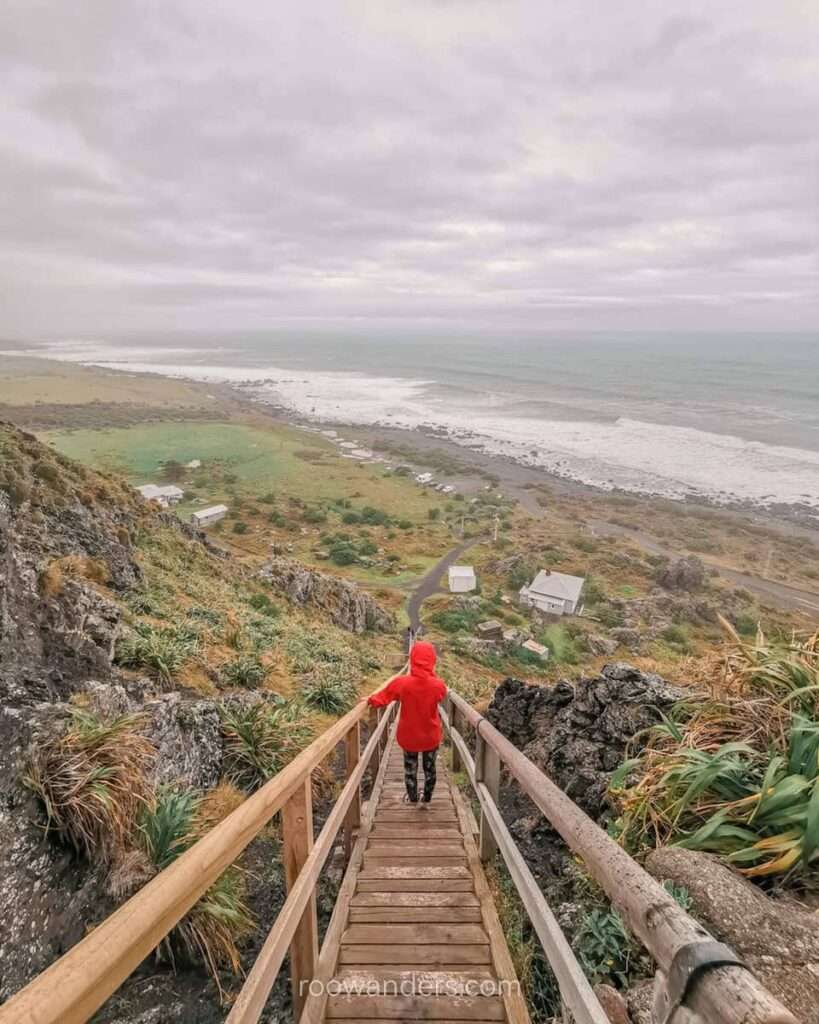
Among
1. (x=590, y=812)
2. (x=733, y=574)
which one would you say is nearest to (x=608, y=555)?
(x=733, y=574)

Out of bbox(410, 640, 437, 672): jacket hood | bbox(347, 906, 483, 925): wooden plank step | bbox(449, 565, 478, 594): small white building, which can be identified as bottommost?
bbox(449, 565, 478, 594): small white building

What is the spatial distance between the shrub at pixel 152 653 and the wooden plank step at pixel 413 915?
4.35 meters

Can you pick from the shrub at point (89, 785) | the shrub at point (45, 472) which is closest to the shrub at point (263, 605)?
the shrub at point (45, 472)

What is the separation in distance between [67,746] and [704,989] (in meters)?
4.11

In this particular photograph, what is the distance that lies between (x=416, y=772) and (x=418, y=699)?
0.79 meters

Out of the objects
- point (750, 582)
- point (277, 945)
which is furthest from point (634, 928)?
point (750, 582)

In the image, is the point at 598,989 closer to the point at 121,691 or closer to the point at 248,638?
the point at 121,691

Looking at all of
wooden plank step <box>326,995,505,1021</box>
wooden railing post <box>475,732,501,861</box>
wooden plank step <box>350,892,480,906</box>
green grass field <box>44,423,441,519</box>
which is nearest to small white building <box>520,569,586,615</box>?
green grass field <box>44,423,441,519</box>

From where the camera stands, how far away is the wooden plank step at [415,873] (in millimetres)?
3764

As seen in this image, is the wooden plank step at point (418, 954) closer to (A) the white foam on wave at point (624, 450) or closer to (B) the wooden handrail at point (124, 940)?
(B) the wooden handrail at point (124, 940)

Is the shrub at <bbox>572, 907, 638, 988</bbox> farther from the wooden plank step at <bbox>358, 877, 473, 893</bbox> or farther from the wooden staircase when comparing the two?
the wooden plank step at <bbox>358, 877, 473, 893</bbox>

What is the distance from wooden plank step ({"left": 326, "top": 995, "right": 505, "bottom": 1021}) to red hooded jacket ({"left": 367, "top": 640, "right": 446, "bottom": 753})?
2536mm

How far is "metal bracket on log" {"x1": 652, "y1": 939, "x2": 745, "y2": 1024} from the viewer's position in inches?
43.5

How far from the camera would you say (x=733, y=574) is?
49688 millimetres
